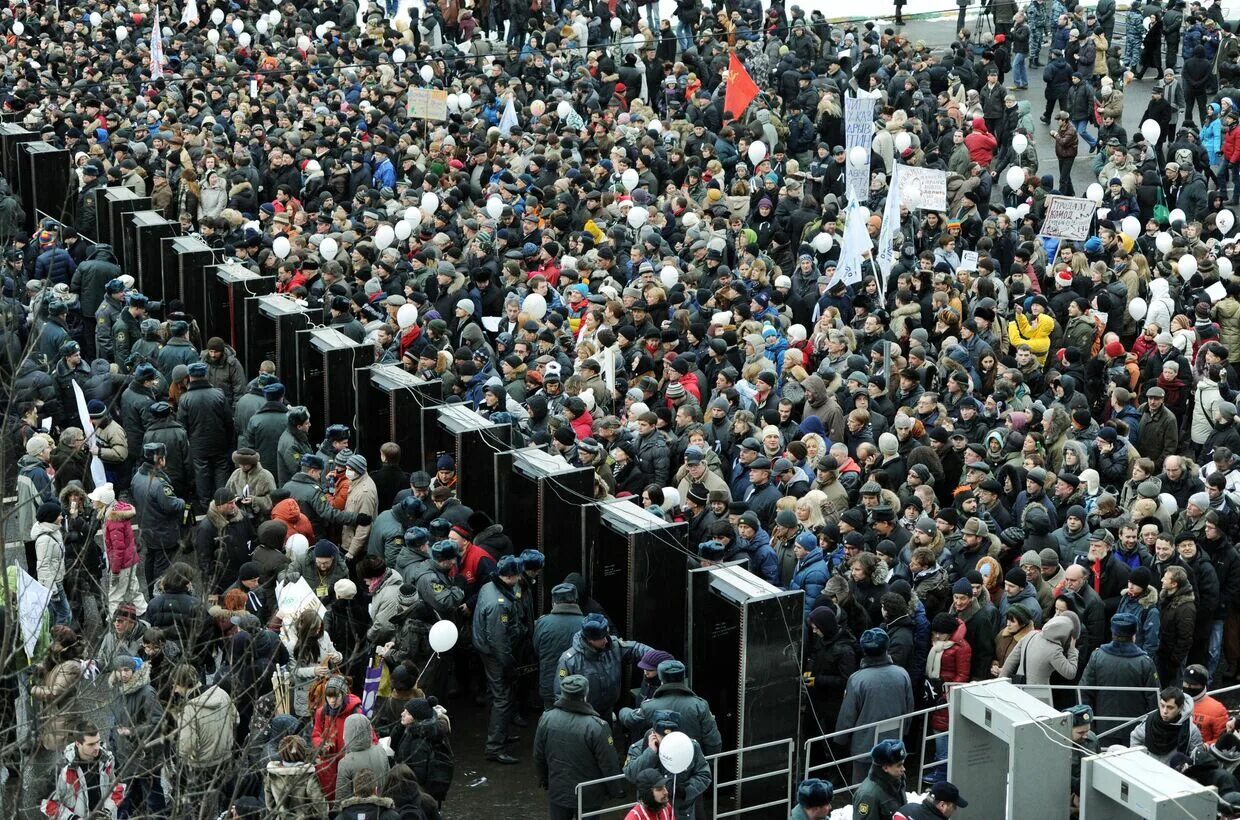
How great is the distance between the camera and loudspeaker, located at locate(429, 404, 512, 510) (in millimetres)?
15203

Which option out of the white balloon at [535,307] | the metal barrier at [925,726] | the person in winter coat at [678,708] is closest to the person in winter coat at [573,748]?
the person in winter coat at [678,708]

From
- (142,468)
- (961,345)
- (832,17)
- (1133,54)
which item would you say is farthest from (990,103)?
(142,468)

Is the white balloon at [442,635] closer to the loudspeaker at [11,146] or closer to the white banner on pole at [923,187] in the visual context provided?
the white banner on pole at [923,187]

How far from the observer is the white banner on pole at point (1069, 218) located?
20.5m

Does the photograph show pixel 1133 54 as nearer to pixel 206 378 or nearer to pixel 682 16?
pixel 682 16

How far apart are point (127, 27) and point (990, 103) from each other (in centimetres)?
1516

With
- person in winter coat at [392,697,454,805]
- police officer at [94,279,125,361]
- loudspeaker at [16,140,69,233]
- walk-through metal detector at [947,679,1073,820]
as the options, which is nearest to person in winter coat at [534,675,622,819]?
person in winter coat at [392,697,454,805]

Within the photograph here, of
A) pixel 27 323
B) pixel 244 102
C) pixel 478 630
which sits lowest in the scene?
pixel 478 630

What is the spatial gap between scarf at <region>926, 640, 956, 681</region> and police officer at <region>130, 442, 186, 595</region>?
6.05m

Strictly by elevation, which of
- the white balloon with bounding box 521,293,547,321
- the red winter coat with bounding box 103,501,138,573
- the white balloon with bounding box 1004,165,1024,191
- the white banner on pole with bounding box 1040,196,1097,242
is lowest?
the red winter coat with bounding box 103,501,138,573

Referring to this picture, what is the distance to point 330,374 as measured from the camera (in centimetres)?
1761

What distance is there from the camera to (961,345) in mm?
17547

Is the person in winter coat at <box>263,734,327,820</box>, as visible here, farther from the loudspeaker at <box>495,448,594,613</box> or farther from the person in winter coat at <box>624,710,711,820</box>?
the loudspeaker at <box>495,448,594,613</box>

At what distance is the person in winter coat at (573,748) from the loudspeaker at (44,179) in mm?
15498
